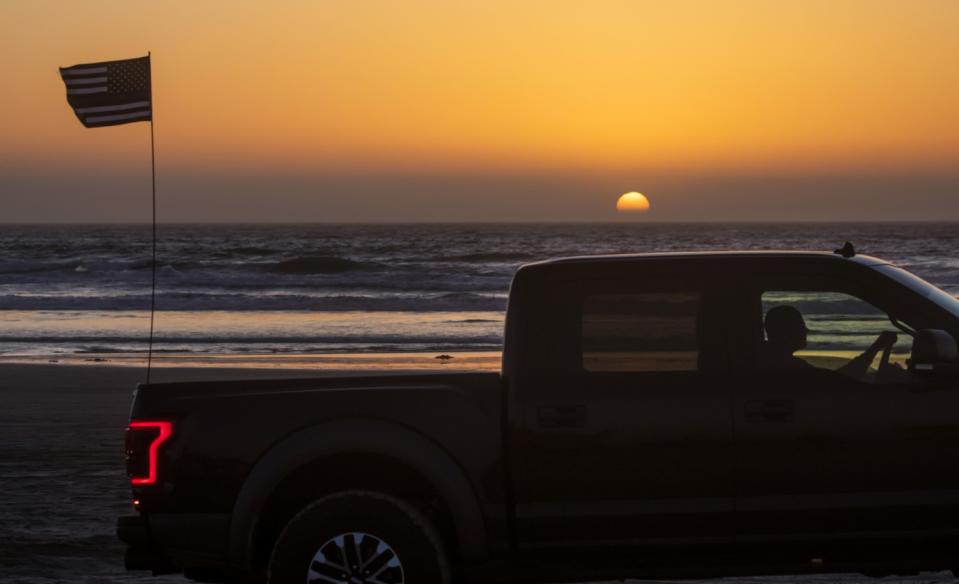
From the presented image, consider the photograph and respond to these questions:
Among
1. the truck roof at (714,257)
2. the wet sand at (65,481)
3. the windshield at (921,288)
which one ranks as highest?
the truck roof at (714,257)

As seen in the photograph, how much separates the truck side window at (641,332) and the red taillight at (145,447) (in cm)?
167

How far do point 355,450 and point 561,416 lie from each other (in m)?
0.81

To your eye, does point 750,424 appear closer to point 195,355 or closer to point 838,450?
point 838,450

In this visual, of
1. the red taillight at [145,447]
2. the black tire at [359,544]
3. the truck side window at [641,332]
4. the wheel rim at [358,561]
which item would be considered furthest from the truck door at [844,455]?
the red taillight at [145,447]

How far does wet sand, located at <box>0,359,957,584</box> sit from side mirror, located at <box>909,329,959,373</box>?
6.25 feet

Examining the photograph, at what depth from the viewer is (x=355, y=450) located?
5465mm

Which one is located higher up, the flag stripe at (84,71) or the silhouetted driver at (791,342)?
the flag stripe at (84,71)

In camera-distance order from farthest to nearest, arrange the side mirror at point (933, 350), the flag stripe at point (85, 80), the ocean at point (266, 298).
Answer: the ocean at point (266, 298) → the flag stripe at point (85, 80) → the side mirror at point (933, 350)

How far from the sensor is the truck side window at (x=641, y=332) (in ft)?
18.2

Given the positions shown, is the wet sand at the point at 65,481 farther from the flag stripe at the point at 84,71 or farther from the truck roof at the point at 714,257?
the flag stripe at the point at 84,71

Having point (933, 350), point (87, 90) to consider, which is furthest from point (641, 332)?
point (87, 90)

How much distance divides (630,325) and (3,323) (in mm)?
28753

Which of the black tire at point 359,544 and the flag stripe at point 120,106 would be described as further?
the flag stripe at point 120,106

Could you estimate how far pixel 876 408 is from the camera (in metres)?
5.50
